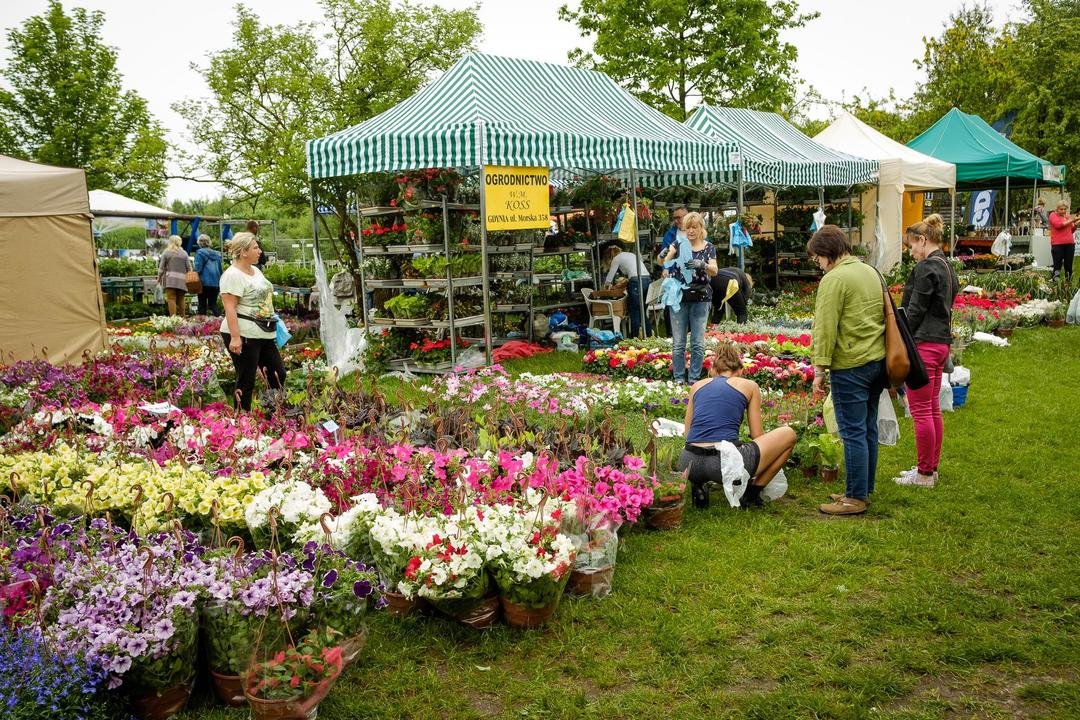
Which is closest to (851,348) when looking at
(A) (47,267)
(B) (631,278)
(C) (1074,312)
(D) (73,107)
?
(B) (631,278)

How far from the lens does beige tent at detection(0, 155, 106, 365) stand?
31.2 ft

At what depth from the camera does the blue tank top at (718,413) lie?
5.42 metres

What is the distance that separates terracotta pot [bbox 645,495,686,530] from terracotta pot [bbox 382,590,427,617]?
65.4 inches

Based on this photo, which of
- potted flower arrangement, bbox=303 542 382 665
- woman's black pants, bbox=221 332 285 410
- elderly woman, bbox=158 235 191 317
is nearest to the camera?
potted flower arrangement, bbox=303 542 382 665

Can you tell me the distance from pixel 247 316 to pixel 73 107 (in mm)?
19623

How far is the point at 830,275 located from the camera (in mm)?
5219

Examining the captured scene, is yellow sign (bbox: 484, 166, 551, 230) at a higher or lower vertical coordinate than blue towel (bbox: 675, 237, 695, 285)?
higher

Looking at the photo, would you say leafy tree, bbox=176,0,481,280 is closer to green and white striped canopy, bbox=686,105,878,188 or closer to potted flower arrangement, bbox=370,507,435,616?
green and white striped canopy, bbox=686,105,878,188

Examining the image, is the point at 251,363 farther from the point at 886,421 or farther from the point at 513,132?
the point at 886,421

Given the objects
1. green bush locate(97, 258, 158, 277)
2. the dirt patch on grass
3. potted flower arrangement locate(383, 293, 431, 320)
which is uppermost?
green bush locate(97, 258, 158, 277)

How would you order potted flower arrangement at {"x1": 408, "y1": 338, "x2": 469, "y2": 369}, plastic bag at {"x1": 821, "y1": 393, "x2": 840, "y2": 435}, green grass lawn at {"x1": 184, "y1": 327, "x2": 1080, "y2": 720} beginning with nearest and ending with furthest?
1. green grass lawn at {"x1": 184, "y1": 327, "x2": 1080, "y2": 720}
2. plastic bag at {"x1": 821, "y1": 393, "x2": 840, "y2": 435}
3. potted flower arrangement at {"x1": 408, "y1": 338, "x2": 469, "y2": 369}

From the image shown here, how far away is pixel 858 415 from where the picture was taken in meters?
5.31

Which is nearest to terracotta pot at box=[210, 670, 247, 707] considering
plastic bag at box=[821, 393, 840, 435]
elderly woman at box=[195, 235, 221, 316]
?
plastic bag at box=[821, 393, 840, 435]

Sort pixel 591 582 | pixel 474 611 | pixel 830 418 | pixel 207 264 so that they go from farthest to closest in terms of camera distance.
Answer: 1. pixel 207 264
2. pixel 830 418
3. pixel 591 582
4. pixel 474 611
